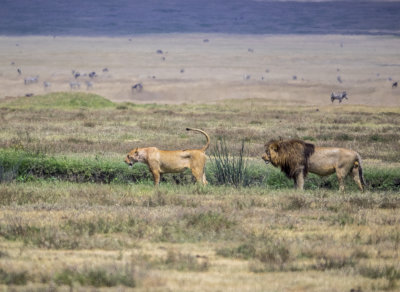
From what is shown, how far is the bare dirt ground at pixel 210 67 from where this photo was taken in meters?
71.8

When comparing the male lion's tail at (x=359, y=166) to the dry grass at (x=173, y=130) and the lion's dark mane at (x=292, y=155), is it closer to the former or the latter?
the lion's dark mane at (x=292, y=155)

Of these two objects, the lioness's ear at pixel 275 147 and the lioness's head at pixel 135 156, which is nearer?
the lioness's ear at pixel 275 147

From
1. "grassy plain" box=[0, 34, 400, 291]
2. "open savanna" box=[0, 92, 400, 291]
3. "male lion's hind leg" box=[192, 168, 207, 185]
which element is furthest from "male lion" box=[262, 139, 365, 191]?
"male lion's hind leg" box=[192, 168, 207, 185]

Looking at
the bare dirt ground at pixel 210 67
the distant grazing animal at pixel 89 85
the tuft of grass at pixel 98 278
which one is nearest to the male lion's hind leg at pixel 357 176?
the tuft of grass at pixel 98 278

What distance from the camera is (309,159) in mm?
14477

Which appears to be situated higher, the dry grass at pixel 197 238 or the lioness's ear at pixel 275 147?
the lioness's ear at pixel 275 147

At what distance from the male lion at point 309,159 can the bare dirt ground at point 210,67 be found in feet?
141

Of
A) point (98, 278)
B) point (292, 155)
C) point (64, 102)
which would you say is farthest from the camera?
point (64, 102)

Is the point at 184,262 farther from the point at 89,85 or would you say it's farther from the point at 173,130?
the point at 89,85

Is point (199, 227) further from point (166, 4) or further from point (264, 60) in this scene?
point (166, 4)

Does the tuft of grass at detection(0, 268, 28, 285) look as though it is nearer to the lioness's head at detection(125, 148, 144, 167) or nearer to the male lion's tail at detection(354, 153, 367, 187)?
the lioness's head at detection(125, 148, 144, 167)

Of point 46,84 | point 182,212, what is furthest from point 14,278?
point 46,84

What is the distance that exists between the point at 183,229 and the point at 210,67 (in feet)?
283

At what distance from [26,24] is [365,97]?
271ft
